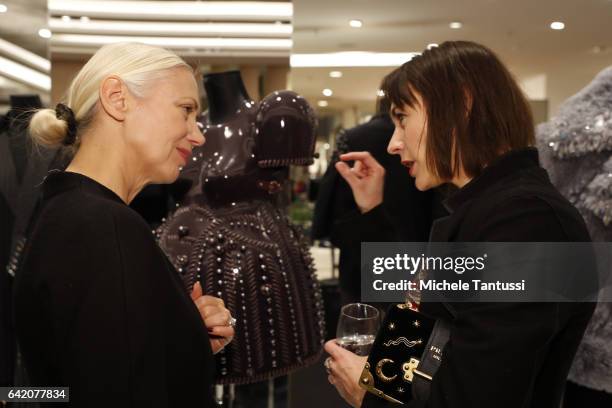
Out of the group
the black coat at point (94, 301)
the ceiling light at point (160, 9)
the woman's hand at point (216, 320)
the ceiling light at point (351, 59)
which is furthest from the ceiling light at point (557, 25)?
the black coat at point (94, 301)

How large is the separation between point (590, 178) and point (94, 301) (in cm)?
105

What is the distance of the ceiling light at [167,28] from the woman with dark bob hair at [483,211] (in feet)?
3.50

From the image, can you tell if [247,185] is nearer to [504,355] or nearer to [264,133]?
[264,133]

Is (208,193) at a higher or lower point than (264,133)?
lower

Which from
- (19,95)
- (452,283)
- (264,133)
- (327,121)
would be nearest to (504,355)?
(452,283)

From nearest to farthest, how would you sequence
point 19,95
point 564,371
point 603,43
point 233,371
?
point 564,371
point 233,371
point 603,43
point 19,95

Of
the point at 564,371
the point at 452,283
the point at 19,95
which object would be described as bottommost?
the point at 564,371

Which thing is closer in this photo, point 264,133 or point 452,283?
point 452,283

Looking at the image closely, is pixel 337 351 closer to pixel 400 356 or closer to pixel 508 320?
pixel 400 356

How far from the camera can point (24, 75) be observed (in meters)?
1.92

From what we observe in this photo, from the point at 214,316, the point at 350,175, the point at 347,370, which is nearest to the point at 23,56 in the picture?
the point at 350,175

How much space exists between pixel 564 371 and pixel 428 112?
0.43 m

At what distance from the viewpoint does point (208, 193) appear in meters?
1.36

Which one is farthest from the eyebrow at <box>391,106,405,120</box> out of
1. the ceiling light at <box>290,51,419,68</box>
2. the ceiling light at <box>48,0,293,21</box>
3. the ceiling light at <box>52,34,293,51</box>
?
the ceiling light at <box>48,0,293,21</box>
